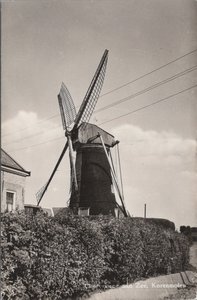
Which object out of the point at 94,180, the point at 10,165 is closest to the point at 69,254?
the point at 10,165

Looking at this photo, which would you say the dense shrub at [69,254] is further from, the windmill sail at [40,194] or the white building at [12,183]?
the windmill sail at [40,194]

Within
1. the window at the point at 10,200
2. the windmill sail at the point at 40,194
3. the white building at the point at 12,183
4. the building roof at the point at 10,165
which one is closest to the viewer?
the building roof at the point at 10,165

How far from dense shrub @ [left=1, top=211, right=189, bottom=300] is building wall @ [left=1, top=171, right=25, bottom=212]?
7452 mm

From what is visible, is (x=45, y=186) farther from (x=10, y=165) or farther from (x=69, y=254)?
(x=69, y=254)

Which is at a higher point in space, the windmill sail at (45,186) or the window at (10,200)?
the windmill sail at (45,186)

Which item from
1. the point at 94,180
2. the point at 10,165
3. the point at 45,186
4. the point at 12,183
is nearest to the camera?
the point at 10,165

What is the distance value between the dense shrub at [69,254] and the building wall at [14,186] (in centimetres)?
745

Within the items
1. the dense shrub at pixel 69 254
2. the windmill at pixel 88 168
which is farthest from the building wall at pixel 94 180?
the dense shrub at pixel 69 254

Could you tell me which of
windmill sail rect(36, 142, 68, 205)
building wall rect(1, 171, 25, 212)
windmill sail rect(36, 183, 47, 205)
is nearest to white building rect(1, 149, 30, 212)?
building wall rect(1, 171, 25, 212)

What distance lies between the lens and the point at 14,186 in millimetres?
17125

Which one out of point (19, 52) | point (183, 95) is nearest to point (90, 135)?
point (183, 95)

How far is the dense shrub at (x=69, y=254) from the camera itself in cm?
632

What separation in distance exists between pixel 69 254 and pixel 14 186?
9995 millimetres

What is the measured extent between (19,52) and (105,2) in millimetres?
2991
